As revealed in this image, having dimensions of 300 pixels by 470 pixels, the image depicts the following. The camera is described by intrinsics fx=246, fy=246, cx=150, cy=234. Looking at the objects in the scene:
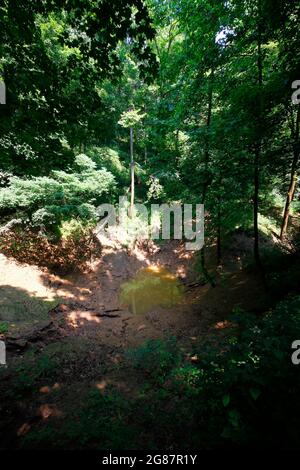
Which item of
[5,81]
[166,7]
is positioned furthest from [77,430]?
[166,7]

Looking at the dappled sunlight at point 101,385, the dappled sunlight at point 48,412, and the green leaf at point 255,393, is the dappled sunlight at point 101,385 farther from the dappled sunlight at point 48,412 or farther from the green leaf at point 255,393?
the green leaf at point 255,393

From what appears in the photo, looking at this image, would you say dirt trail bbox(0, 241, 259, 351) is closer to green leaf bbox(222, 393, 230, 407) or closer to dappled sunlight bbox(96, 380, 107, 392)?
dappled sunlight bbox(96, 380, 107, 392)

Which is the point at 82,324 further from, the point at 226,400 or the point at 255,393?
the point at 255,393

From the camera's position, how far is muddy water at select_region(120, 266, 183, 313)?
30.8 feet

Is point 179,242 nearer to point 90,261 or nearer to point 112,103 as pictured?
point 90,261

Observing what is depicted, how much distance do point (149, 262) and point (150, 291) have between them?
131 inches

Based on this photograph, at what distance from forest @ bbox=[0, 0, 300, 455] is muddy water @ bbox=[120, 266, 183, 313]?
93mm

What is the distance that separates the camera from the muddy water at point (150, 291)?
9376 mm

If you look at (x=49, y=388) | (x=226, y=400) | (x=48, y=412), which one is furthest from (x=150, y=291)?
(x=226, y=400)

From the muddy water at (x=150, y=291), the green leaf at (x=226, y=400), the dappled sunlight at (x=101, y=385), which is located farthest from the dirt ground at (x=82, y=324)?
the green leaf at (x=226, y=400)

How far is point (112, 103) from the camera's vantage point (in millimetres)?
16359

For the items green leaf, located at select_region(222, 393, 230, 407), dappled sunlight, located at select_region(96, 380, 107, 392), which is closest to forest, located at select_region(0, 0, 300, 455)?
green leaf, located at select_region(222, 393, 230, 407)

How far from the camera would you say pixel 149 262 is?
1380 cm
